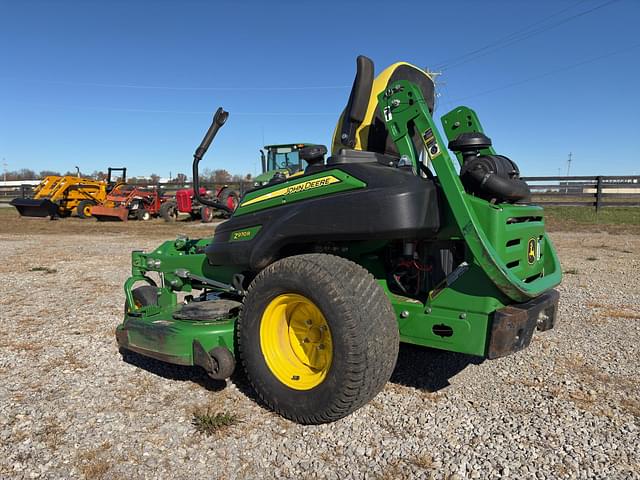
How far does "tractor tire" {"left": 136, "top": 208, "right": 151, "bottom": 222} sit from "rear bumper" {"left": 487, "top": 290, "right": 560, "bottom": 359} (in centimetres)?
1845

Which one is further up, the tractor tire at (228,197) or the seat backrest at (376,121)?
the seat backrest at (376,121)

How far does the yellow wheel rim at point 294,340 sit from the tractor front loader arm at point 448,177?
0.97 meters

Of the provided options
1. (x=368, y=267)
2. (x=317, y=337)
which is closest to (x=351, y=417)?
(x=317, y=337)

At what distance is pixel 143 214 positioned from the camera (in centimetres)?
1959

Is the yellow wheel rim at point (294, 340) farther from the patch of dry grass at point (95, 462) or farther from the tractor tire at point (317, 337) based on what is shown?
the patch of dry grass at point (95, 462)

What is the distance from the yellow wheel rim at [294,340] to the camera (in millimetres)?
2973

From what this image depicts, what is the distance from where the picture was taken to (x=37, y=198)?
19500 millimetres

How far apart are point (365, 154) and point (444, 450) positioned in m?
1.79

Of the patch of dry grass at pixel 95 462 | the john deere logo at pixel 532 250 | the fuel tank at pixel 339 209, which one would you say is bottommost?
the patch of dry grass at pixel 95 462

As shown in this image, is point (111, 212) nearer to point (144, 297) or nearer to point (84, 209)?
point (84, 209)

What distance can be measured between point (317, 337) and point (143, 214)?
1799 cm

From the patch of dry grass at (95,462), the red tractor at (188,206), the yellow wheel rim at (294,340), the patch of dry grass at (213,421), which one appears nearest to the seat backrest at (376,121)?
the yellow wheel rim at (294,340)

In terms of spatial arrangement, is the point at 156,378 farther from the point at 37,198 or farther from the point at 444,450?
the point at 37,198

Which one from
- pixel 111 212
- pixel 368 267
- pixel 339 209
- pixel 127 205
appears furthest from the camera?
pixel 127 205
